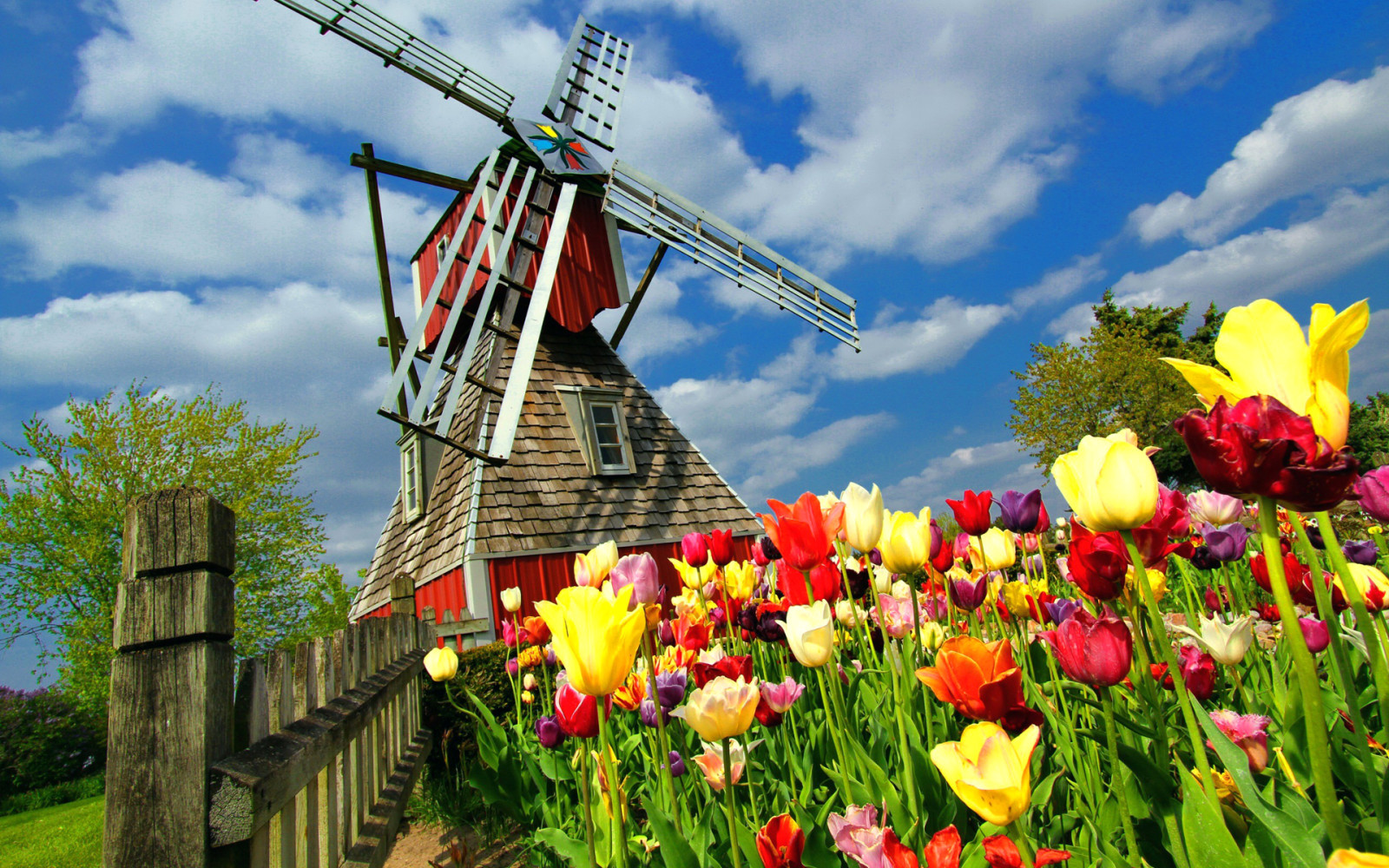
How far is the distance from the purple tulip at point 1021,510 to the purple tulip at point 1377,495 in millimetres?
684

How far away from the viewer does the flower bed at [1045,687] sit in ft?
2.52

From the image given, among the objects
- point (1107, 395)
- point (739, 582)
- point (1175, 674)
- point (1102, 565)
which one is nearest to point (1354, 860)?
point (1175, 674)

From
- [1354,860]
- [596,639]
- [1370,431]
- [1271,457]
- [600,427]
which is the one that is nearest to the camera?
[1354,860]

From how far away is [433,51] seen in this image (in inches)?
403

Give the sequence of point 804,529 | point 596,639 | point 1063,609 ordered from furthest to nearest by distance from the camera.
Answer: point 1063,609 < point 804,529 < point 596,639

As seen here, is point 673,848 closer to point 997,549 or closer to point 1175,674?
point 1175,674

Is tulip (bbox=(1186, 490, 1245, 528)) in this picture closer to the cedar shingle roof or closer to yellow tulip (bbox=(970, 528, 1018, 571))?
yellow tulip (bbox=(970, 528, 1018, 571))

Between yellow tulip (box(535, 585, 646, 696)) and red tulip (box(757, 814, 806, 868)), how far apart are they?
36 centimetres

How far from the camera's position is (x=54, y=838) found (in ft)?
23.6

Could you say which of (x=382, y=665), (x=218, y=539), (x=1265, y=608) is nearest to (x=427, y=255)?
(x=382, y=665)

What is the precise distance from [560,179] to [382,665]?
337 inches

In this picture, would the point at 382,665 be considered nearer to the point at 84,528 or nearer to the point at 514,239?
the point at 514,239

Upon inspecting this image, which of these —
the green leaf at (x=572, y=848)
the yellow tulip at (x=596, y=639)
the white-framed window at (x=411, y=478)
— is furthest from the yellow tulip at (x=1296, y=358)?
the white-framed window at (x=411, y=478)

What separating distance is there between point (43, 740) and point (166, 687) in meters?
15.6
